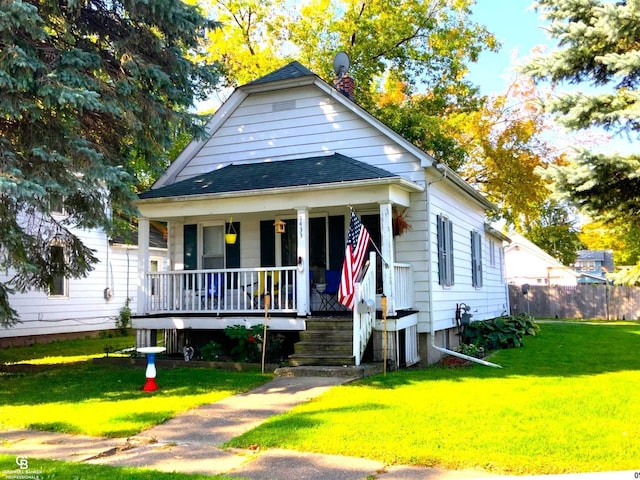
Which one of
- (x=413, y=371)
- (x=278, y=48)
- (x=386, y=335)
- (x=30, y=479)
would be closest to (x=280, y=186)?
(x=386, y=335)

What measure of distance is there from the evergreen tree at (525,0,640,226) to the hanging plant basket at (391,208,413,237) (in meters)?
4.49

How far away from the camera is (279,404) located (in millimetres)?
7855

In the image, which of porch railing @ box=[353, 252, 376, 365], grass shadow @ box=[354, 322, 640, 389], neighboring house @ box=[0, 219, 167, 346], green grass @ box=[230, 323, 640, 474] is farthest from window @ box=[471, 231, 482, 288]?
neighboring house @ box=[0, 219, 167, 346]

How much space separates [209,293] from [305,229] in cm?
279

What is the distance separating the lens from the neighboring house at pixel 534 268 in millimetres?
40719

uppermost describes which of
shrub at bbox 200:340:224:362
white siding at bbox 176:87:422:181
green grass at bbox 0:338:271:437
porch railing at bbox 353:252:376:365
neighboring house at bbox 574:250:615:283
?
white siding at bbox 176:87:422:181

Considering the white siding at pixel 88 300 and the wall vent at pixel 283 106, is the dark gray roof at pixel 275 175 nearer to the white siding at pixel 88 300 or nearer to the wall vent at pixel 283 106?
the wall vent at pixel 283 106

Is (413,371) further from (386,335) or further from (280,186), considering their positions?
(280,186)

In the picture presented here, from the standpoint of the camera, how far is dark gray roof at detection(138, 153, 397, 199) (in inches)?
440

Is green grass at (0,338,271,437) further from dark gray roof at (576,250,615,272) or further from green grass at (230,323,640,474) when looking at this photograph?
dark gray roof at (576,250,615,272)

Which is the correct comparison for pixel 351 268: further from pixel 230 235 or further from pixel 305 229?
pixel 230 235

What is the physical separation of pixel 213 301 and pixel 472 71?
20.3 m

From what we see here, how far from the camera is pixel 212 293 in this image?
11.8 metres

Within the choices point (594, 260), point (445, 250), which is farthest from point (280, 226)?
point (594, 260)
